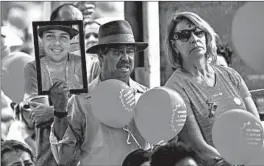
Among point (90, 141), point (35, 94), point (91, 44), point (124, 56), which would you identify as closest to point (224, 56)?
point (124, 56)

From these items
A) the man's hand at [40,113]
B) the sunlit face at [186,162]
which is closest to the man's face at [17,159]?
the man's hand at [40,113]

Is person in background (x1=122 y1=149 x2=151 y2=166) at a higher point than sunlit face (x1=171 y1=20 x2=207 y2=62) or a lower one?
lower

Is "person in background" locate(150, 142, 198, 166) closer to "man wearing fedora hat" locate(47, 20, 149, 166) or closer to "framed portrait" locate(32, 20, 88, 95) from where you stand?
"man wearing fedora hat" locate(47, 20, 149, 166)

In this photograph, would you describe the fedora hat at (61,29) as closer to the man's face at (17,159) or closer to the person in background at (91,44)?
the person in background at (91,44)

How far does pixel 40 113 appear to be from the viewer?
10.3 feet

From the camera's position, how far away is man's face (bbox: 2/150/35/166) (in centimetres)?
317

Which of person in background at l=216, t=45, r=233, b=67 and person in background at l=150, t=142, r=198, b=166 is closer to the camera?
person in background at l=150, t=142, r=198, b=166

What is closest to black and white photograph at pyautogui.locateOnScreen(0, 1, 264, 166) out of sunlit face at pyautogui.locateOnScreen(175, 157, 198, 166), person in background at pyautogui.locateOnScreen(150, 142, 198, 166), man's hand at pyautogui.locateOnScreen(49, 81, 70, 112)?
man's hand at pyautogui.locateOnScreen(49, 81, 70, 112)

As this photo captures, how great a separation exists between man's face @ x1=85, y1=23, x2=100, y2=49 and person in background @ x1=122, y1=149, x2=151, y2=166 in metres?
0.52

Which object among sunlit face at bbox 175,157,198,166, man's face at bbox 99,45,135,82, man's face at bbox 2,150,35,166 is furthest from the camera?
man's face at bbox 2,150,35,166

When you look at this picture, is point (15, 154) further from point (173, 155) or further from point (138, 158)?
point (173, 155)

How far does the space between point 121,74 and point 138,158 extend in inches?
14.6

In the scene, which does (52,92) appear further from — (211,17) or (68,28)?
(211,17)

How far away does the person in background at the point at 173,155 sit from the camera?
8.78 feet
